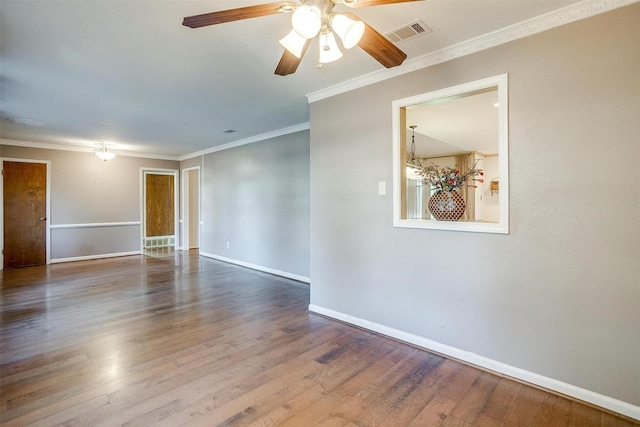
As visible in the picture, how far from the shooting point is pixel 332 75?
289 centimetres

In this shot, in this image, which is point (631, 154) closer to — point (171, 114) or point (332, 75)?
point (332, 75)

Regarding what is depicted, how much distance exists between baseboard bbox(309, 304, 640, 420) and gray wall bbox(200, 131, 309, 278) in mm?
2117

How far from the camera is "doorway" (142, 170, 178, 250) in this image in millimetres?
8227

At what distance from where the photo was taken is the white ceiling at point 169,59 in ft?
6.29

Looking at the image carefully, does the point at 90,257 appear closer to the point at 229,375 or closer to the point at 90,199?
the point at 90,199

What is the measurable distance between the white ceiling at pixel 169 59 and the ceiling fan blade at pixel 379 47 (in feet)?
1.20

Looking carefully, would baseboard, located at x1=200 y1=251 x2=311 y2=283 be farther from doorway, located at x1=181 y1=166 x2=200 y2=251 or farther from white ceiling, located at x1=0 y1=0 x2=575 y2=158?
white ceiling, located at x1=0 y1=0 x2=575 y2=158

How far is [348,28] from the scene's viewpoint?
4.79 feet

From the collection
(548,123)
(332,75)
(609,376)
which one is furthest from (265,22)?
(609,376)

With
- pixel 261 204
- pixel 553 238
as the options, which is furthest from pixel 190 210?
pixel 553 238

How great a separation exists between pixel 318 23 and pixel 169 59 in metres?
1.77

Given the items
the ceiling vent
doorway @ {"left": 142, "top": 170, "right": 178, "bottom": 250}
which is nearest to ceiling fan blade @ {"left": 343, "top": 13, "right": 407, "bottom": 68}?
the ceiling vent

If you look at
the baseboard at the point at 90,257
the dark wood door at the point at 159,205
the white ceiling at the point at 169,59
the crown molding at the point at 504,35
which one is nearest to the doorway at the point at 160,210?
the dark wood door at the point at 159,205

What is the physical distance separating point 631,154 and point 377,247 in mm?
1818
